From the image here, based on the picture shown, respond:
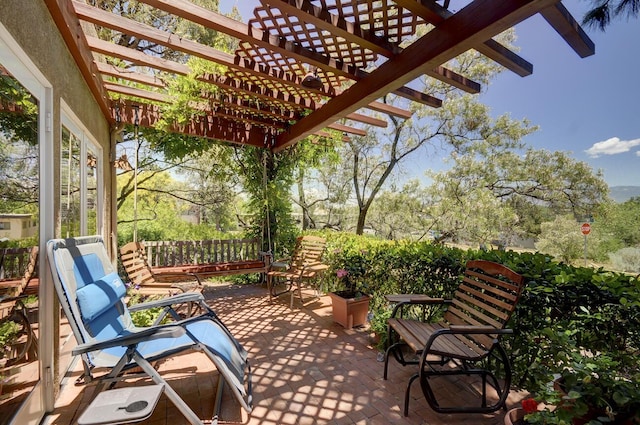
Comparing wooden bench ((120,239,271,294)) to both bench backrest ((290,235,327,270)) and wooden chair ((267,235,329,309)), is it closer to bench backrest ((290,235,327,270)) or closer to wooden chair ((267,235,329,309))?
wooden chair ((267,235,329,309))

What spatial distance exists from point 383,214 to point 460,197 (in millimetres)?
2966

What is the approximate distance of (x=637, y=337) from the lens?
1.85 metres

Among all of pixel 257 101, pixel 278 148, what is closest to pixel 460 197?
pixel 278 148

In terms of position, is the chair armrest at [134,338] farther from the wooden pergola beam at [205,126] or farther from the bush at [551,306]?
the wooden pergola beam at [205,126]

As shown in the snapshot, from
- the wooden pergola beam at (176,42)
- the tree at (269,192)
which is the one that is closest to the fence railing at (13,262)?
the wooden pergola beam at (176,42)

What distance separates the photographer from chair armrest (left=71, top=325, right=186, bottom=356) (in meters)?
1.63

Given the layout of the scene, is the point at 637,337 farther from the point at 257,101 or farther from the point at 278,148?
the point at 278,148

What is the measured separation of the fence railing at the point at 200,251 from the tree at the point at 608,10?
5.56 m

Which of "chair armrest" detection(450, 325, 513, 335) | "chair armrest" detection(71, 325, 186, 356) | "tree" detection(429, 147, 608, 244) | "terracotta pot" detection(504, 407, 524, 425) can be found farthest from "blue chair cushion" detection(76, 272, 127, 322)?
"tree" detection(429, 147, 608, 244)

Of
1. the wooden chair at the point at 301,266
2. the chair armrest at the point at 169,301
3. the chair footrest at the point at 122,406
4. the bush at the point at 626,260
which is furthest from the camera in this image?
the bush at the point at 626,260

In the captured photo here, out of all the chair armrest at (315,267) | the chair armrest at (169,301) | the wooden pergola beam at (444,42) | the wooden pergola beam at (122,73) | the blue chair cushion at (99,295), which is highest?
the wooden pergola beam at (122,73)

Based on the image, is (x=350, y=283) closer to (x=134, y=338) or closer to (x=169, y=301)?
(x=169, y=301)

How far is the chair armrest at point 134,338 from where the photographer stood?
1635 mm

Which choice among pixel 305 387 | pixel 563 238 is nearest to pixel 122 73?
pixel 305 387
